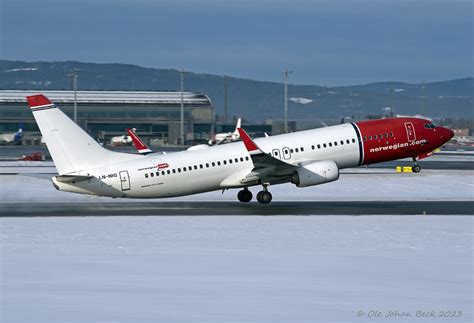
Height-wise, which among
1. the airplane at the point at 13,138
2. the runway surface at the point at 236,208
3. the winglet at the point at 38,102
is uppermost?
the winglet at the point at 38,102

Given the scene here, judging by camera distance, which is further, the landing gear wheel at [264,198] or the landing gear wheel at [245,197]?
the landing gear wheel at [245,197]

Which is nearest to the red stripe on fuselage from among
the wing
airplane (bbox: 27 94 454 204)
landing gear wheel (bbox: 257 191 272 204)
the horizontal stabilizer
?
airplane (bbox: 27 94 454 204)

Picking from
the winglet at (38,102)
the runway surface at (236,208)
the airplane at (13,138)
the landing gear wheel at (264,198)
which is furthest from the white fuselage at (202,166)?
the airplane at (13,138)

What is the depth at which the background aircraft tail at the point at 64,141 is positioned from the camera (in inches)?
1821

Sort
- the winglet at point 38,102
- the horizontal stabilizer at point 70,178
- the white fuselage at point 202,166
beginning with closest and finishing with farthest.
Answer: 1. the winglet at point 38,102
2. the horizontal stabilizer at point 70,178
3. the white fuselage at point 202,166

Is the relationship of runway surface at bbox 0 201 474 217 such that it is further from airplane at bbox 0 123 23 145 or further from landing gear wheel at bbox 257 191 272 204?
airplane at bbox 0 123 23 145
